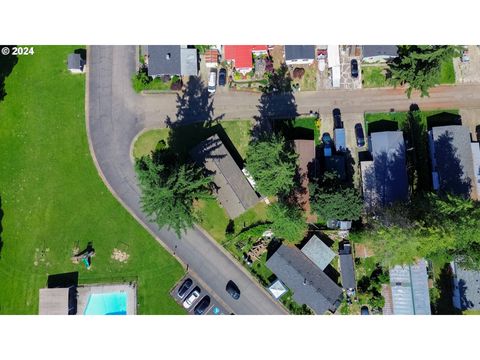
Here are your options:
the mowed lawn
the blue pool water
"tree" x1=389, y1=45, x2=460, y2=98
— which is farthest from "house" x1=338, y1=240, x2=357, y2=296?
the blue pool water

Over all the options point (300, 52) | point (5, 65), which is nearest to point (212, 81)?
point (300, 52)

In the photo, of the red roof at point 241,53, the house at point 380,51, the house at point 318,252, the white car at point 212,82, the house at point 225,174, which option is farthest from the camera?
the white car at point 212,82

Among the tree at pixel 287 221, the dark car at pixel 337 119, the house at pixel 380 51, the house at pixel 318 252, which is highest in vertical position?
the house at pixel 380 51

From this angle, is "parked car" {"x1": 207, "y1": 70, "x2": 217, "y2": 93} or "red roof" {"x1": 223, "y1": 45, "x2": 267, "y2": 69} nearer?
"red roof" {"x1": 223, "y1": 45, "x2": 267, "y2": 69}

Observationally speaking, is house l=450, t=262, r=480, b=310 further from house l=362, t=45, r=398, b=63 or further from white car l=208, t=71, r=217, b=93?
white car l=208, t=71, r=217, b=93

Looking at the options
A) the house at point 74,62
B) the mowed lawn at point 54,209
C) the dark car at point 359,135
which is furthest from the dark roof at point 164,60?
the dark car at point 359,135

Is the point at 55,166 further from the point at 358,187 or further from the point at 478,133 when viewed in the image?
the point at 478,133

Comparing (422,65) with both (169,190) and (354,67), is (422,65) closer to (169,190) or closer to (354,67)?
(354,67)

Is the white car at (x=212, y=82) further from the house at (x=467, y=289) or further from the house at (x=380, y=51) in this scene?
the house at (x=467, y=289)
